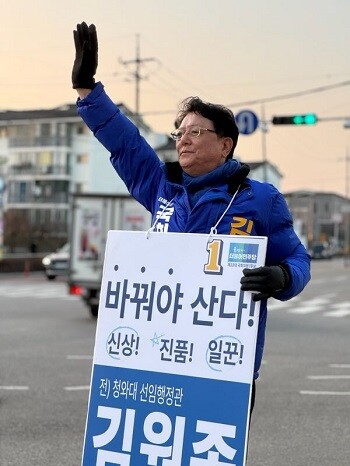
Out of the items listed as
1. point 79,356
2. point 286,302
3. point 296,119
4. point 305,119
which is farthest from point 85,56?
point 296,119

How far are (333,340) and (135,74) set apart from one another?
119 feet

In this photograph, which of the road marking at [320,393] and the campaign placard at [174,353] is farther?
the road marking at [320,393]

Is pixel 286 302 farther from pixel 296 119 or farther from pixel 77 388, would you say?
pixel 77 388

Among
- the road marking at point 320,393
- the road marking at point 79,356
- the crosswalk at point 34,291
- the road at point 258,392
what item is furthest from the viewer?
the crosswalk at point 34,291

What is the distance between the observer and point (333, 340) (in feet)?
44.9

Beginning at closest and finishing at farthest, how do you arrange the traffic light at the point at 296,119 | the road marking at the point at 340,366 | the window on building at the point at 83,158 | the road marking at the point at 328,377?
the road marking at the point at 328,377 < the road marking at the point at 340,366 < the traffic light at the point at 296,119 < the window on building at the point at 83,158

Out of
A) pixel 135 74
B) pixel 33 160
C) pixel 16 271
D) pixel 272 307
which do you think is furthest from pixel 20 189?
pixel 272 307

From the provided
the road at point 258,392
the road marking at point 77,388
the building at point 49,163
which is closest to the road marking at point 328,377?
the road at point 258,392

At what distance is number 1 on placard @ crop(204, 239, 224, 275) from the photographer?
9.75ft

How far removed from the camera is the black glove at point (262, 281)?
287cm

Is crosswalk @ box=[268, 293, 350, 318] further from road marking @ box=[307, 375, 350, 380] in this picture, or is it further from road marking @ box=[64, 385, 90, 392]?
road marking @ box=[64, 385, 90, 392]

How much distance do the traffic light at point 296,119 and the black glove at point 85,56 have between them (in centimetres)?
2307

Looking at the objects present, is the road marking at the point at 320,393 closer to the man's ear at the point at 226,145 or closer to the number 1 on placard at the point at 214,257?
the man's ear at the point at 226,145

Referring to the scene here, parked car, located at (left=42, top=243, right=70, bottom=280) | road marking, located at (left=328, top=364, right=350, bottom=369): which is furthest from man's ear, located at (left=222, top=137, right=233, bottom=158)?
parked car, located at (left=42, top=243, right=70, bottom=280)
